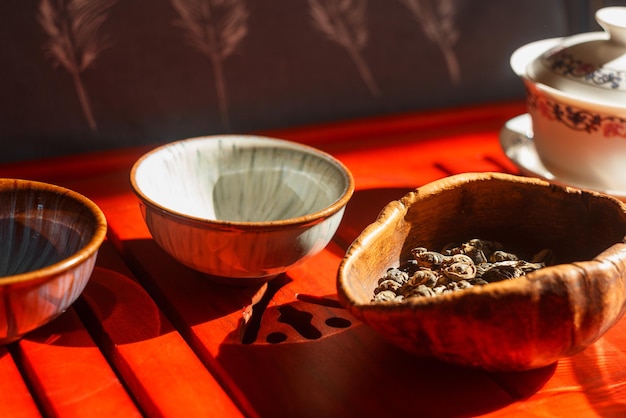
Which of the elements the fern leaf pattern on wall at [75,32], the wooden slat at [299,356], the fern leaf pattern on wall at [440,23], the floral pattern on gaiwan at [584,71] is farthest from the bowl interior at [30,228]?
the fern leaf pattern on wall at [440,23]

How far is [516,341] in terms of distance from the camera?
647 millimetres

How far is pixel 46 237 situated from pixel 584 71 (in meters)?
0.68

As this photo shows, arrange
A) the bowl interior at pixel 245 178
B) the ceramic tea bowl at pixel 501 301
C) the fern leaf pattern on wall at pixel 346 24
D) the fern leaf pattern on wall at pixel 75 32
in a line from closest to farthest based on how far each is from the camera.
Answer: the ceramic tea bowl at pixel 501 301
the bowl interior at pixel 245 178
the fern leaf pattern on wall at pixel 75 32
the fern leaf pattern on wall at pixel 346 24

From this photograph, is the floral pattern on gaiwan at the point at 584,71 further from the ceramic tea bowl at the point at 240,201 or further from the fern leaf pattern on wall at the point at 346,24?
the fern leaf pattern on wall at the point at 346,24

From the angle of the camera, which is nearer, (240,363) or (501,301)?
(501,301)

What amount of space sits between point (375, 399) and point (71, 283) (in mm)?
292

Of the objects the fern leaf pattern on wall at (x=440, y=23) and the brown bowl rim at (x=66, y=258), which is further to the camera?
the fern leaf pattern on wall at (x=440, y=23)

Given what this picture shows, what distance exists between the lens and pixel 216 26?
1295 mm

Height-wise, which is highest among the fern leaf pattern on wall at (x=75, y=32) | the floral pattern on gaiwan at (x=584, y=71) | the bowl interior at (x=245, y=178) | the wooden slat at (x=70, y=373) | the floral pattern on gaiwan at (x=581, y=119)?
the fern leaf pattern on wall at (x=75, y=32)

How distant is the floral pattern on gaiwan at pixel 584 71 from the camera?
0.98 m

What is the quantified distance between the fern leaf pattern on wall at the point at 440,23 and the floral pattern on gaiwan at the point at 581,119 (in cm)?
48

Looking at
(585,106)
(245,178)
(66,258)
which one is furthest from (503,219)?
(66,258)

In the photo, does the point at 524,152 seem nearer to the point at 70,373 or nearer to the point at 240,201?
the point at 240,201

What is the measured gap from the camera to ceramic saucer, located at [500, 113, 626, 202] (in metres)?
1.03
